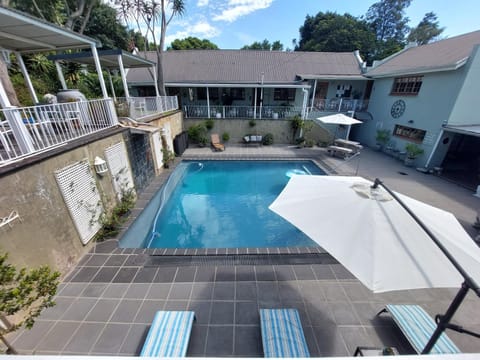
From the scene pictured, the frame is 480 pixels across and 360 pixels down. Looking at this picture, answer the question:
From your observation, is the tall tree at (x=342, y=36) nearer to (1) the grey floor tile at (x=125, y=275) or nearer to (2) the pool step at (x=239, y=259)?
(2) the pool step at (x=239, y=259)

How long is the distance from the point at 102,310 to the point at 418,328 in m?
5.35

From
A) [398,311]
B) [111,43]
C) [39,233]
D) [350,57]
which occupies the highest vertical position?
[111,43]

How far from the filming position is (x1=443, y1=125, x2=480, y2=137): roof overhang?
857 centimetres

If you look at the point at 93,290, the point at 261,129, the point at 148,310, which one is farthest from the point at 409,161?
the point at 93,290

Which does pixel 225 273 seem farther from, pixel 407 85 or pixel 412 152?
pixel 407 85

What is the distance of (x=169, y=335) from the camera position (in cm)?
294

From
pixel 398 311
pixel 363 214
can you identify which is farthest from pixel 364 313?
pixel 363 214

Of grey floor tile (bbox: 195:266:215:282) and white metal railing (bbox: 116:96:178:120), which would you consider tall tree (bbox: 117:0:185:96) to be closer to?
white metal railing (bbox: 116:96:178:120)

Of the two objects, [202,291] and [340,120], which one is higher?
[340,120]

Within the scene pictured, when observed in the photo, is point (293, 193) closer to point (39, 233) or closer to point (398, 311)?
point (398, 311)

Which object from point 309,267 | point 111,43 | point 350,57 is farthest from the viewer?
point 111,43

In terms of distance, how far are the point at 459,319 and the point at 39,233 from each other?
25.8ft

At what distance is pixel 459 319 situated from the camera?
3410 millimetres

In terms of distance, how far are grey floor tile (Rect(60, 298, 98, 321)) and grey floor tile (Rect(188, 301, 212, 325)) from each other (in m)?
1.86
